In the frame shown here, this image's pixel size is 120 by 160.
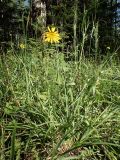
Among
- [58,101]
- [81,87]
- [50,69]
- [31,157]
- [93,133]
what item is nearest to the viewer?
[31,157]

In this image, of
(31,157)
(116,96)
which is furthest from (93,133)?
(116,96)

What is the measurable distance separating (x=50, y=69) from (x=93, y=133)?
3.61 feet

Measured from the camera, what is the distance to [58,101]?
8.93ft

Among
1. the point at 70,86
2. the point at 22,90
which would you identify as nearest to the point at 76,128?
the point at 70,86

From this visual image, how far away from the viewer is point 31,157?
226 centimetres

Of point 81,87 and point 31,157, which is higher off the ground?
point 81,87

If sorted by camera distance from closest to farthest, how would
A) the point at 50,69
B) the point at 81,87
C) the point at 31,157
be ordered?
the point at 31,157, the point at 81,87, the point at 50,69

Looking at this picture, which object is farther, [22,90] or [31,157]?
[22,90]

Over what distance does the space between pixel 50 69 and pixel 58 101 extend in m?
0.70

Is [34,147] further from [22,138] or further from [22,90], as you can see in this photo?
[22,90]

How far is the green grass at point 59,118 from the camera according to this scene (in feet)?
7.51

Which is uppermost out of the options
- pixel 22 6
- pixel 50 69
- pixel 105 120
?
pixel 22 6

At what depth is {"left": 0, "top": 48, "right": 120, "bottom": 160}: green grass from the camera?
2.29 meters

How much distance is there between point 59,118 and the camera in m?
2.51
